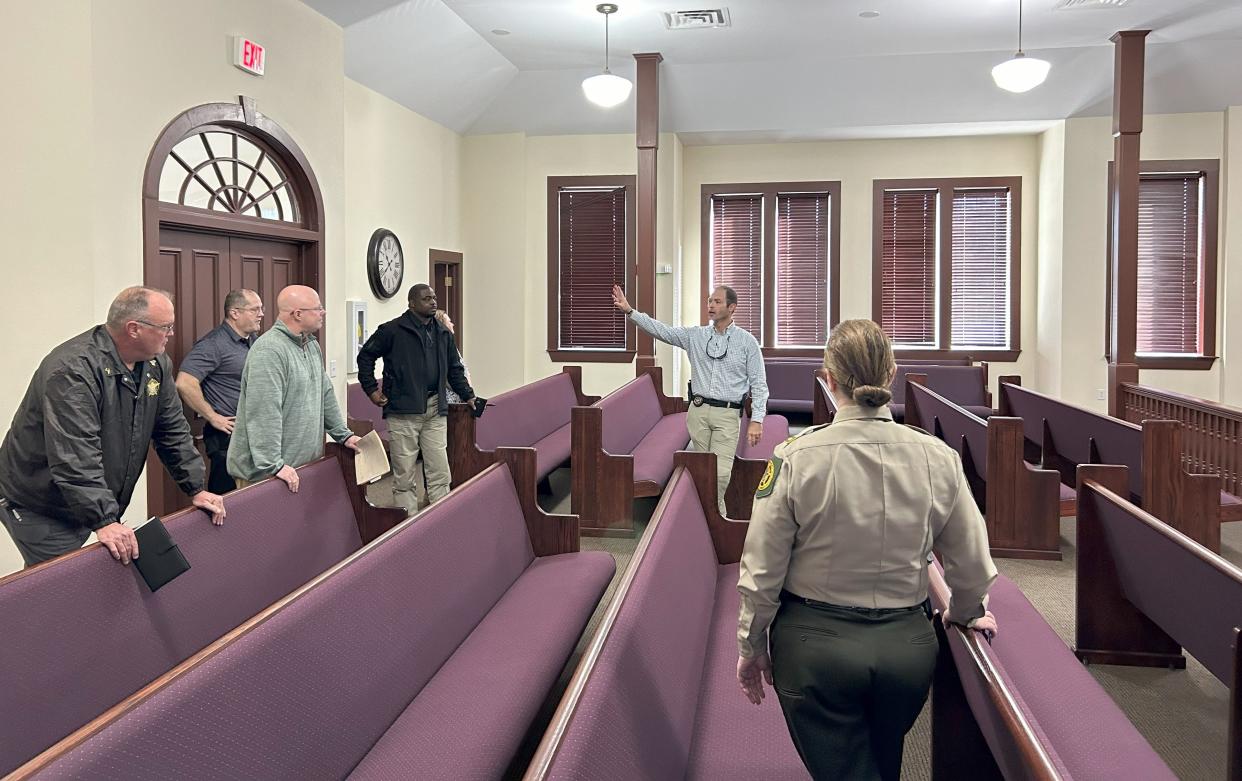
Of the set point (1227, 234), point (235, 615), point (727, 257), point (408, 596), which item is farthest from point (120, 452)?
point (1227, 234)

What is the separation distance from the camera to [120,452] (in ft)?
9.21

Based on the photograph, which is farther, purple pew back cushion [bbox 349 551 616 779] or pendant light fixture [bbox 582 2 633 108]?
pendant light fixture [bbox 582 2 633 108]

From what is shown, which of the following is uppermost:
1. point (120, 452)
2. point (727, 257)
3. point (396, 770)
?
point (727, 257)

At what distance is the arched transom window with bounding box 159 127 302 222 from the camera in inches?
184

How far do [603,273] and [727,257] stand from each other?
1.53 m

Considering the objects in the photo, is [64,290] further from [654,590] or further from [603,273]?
[603,273]

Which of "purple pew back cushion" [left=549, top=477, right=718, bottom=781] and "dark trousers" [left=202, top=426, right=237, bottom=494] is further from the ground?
"dark trousers" [left=202, top=426, right=237, bottom=494]

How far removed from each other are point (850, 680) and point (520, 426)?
437cm

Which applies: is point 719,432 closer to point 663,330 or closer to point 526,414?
point 663,330

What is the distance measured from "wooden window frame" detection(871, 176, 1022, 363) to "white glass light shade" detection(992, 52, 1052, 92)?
3.07 metres

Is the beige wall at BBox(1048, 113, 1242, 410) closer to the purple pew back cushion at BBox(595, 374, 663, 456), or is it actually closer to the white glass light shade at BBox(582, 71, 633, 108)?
the purple pew back cushion at BBox(595, 374, 663, 456)

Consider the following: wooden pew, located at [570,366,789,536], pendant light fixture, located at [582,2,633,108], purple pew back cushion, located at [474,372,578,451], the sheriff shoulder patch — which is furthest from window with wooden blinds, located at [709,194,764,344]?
the sheriff shoulder patch

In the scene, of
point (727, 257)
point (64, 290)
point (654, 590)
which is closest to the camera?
point (654, 590)

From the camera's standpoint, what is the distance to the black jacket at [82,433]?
2551 mm
